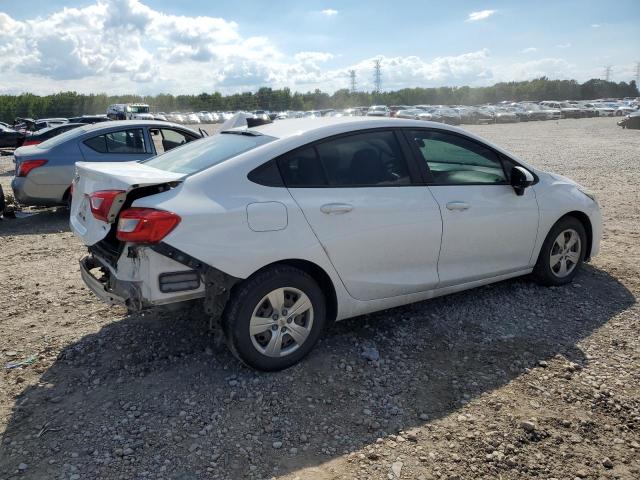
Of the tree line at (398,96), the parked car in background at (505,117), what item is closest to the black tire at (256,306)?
the parked car in background at (505,117)

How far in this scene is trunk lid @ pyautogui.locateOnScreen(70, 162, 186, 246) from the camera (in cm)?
342

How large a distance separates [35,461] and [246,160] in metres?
2.14

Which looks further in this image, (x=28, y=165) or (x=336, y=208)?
(x=28, y=165)

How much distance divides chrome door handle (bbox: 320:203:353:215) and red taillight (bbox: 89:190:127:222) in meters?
1.31

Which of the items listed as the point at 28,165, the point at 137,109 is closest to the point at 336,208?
the point at 28,165

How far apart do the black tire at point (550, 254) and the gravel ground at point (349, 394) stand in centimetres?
11

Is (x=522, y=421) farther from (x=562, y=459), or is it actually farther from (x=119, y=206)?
(x=119, y=206)

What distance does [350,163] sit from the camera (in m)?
3.97

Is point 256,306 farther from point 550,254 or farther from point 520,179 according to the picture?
point 550,254

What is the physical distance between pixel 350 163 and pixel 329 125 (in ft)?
1.08

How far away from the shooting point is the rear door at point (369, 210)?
12.2 feet

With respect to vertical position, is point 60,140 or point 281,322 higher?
point 60,140

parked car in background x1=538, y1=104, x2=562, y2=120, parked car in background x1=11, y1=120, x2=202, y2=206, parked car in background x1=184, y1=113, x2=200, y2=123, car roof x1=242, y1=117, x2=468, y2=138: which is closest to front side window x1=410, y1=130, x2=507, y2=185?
car roof x1=242, y1=117, x2=468, y2=138

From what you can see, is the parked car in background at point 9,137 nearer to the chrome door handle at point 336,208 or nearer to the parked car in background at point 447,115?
the chrome door handle at point 336,208
